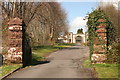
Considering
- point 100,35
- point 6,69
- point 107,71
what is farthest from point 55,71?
point 100,35

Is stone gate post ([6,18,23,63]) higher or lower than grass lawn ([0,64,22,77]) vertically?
higher

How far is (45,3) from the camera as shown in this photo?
29562mm

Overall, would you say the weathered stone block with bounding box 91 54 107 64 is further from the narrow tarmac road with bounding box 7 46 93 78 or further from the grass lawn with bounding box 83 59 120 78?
the grass lawn with bounding box 83 59 120 78

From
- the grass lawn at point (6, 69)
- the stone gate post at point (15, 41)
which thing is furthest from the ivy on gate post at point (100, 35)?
the grass lawn at point (6, 69)

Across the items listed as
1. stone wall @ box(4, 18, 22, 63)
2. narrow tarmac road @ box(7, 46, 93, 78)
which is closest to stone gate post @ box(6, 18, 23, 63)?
stone wall @ box(4, 18, 22, 63)

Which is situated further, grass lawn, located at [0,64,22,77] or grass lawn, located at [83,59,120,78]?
grass lawn, located at [0,64,22,77]

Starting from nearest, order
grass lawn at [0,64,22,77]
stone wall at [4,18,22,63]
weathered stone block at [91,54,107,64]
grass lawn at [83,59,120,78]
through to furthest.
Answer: grass lawn at [83,59,120,78]
grass lawn at [0,64,22,77]
stone wall at [4,18,22,63]
weathered stone block at [91,54,107,64]

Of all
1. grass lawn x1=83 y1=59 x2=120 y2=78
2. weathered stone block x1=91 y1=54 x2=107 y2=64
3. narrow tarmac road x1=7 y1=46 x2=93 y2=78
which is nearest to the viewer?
grass lawn x1=83 y1=59 x2=120 y2=78

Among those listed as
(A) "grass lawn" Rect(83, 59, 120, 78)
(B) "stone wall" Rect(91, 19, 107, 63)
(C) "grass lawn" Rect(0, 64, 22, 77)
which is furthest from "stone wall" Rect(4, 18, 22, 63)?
(A) "grass lawn" Rect(83, 59, 120, 78)

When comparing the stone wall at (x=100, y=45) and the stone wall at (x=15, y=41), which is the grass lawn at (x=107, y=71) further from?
the stone wall at (x=15, y=41)

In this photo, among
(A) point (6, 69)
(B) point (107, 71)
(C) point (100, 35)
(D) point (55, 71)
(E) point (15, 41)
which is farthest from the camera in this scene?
(C) point (100, 35)

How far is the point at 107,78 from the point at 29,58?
24.4 ft

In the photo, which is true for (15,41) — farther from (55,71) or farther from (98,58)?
(98,58)

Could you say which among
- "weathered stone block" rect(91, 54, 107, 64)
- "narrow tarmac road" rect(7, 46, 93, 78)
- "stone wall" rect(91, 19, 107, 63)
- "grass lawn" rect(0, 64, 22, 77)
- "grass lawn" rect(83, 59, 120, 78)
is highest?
"stone wall" rect(91, 19, 107, 63)
